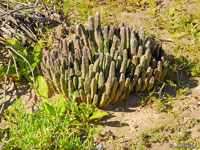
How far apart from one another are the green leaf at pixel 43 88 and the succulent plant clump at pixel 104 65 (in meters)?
0.08

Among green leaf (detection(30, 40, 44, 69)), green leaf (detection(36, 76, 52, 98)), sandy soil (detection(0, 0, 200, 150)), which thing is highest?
green leaf (detection(30, 40, 44, 69))

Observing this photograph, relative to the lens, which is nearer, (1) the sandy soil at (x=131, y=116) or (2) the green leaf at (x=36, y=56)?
(1) the sandy soil at (x=131, y=116)

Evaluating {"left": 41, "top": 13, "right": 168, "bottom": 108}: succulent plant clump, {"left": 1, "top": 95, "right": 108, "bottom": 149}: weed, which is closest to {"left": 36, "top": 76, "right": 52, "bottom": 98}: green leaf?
{"left": 41, "top": 13, "right": 168, "bottom": 108}: succulent plant clump

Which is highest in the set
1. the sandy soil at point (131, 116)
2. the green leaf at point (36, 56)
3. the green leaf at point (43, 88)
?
the green leaf at point (36, 56)

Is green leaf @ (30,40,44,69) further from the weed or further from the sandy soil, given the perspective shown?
the weed

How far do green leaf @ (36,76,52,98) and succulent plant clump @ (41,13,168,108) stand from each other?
8 centimetres

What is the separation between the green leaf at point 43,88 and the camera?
387 cm

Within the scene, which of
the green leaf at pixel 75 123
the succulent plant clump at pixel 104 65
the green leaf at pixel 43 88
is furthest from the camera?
the green leaf at pixel 43 88

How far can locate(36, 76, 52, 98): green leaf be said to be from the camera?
12.7ft

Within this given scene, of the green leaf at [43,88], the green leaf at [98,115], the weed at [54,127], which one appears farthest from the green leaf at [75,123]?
the green leaf at [43,88]

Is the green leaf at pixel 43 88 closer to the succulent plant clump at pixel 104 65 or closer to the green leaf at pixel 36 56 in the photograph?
the succulent plant clump at pixel 104 65

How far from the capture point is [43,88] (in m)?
3.88

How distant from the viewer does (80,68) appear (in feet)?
12.0

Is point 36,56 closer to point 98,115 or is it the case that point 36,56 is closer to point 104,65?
point 104,65
